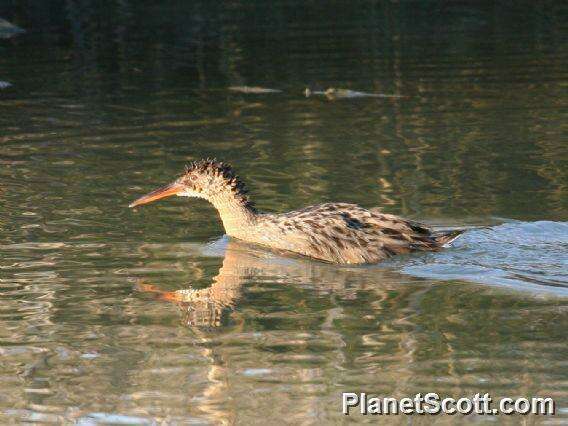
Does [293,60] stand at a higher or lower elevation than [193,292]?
higher

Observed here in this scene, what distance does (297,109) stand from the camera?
18.1m

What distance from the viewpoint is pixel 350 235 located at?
1124 cm

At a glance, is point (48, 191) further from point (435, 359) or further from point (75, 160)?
point (435, 359)

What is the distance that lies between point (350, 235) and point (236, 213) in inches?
51.0

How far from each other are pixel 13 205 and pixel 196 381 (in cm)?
538

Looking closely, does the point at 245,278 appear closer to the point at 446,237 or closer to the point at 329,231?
the point at 329,231

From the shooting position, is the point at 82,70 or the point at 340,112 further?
the point at 82,70

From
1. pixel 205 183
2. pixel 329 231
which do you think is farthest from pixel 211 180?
pixel 329 231

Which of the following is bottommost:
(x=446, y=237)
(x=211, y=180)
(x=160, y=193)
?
(x=446, y=237)

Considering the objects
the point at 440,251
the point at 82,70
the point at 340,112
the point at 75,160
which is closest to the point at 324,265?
the point at 440,251

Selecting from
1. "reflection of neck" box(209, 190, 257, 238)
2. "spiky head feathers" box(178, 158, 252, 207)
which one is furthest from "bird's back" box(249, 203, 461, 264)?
"spiky head feathers" box(178, 158, 252, 207)

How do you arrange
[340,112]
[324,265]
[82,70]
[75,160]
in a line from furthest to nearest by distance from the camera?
[82,70], [340,112], [75,160], [324,265]

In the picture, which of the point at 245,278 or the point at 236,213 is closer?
the point at 245,278

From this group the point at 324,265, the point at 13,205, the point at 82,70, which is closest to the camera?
the point at 324,265
